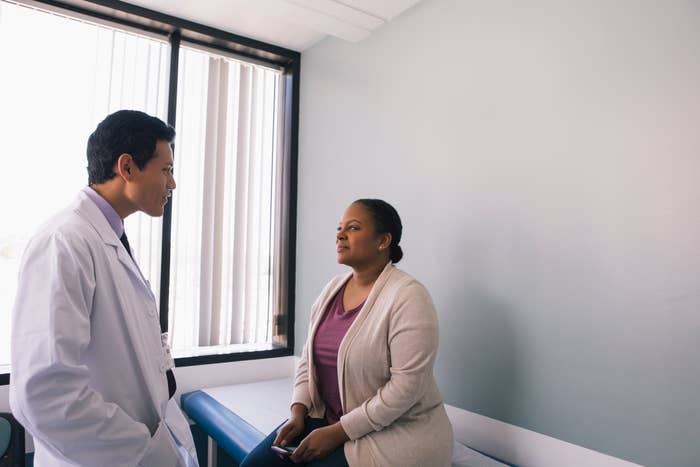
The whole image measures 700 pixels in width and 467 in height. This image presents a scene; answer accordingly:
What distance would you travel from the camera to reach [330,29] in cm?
290

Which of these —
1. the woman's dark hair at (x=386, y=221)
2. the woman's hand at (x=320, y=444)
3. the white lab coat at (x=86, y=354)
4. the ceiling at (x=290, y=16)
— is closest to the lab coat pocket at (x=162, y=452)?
the white lab coat at (x=86, y=354)

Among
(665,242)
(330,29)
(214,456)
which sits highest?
(330,29)

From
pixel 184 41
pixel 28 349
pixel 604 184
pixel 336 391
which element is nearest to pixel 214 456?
pixel 336 391

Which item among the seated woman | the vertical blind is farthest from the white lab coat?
the vertical blind

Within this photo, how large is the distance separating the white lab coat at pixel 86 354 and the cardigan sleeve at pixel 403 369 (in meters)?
0.58

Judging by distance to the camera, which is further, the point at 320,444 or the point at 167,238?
the point at 167,238

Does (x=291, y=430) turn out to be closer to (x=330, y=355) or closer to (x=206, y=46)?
(x=330, y=355)

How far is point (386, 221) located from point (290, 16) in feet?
5.49

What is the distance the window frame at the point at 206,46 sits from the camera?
2943mm

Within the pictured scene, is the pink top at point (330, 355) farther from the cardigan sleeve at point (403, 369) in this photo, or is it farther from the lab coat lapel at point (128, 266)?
the lab coat lapel at point (128, 266)

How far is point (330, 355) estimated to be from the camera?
73.7 inches

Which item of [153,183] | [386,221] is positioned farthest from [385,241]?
[153,183]

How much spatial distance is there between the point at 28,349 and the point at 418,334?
1097mm

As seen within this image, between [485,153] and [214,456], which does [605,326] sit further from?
[214,456]
